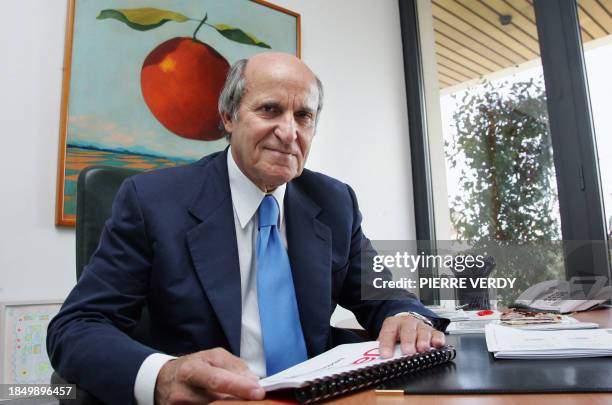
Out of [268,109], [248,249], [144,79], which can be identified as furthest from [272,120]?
[144,79]

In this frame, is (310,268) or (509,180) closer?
(310,268)

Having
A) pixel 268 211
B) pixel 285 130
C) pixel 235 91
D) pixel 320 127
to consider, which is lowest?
pixel 268 211

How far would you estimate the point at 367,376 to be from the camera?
60cm

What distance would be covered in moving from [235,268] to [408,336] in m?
0.39

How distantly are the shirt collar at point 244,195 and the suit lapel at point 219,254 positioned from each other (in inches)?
1.2

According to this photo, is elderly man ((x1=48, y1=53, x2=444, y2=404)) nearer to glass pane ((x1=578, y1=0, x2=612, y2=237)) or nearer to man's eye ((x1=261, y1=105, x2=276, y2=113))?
man's eye ((x1=261, y1=105, x2=276, y2=113))

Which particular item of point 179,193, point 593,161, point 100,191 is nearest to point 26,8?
point 100,191

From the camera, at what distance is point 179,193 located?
109cm

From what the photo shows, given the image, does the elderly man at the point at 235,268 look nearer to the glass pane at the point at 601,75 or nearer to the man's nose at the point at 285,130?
→ the man's nose at the point at 285,130

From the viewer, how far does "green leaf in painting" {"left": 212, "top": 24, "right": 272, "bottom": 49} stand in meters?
2.26

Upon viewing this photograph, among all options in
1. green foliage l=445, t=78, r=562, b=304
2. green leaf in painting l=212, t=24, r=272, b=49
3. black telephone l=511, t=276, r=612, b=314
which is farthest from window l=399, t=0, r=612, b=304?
green leaf in painting l=212, t=24, r=272, b=49

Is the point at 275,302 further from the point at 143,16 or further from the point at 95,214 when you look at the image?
the point at 143,16

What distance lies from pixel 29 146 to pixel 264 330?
4.07 feet

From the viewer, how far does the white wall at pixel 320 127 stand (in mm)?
1660
